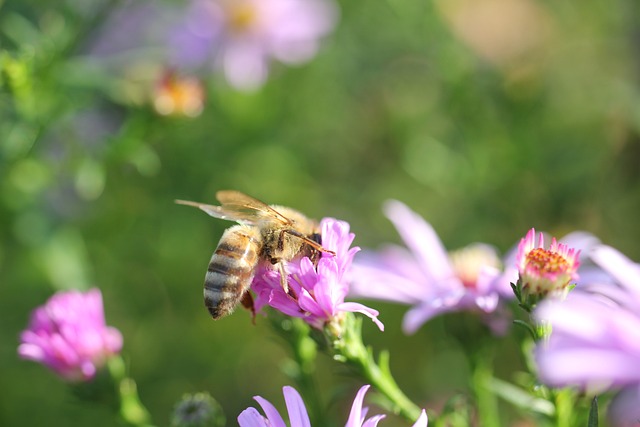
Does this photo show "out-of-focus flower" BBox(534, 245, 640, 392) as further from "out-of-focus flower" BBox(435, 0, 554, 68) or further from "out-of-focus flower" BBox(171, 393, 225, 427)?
"out-of-focus flower" BBox(435, 0, 554, 68)

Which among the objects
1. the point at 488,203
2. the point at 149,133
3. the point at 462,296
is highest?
the point at 488,203

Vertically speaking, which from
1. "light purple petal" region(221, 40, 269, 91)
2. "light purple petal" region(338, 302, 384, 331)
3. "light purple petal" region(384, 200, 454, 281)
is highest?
"light purple petal" region(221, 40, 269, 91)

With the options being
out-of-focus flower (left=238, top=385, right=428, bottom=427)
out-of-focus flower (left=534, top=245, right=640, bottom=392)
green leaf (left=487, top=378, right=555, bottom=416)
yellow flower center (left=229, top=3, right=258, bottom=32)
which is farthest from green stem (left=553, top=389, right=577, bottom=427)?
yellow flower center (left=229, top=3, right=258, bottom=32)

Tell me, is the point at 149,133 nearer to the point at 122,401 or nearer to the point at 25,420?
the point at 122,401

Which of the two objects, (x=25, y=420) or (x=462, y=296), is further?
(x=25, y=420)

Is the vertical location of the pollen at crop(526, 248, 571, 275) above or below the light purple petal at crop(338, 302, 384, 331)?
above

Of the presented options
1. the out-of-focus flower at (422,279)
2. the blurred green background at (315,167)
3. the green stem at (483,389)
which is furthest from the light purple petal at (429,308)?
the blurred green background at (315,167)

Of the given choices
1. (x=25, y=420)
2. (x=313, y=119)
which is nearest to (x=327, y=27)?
(x=313, y=119)
